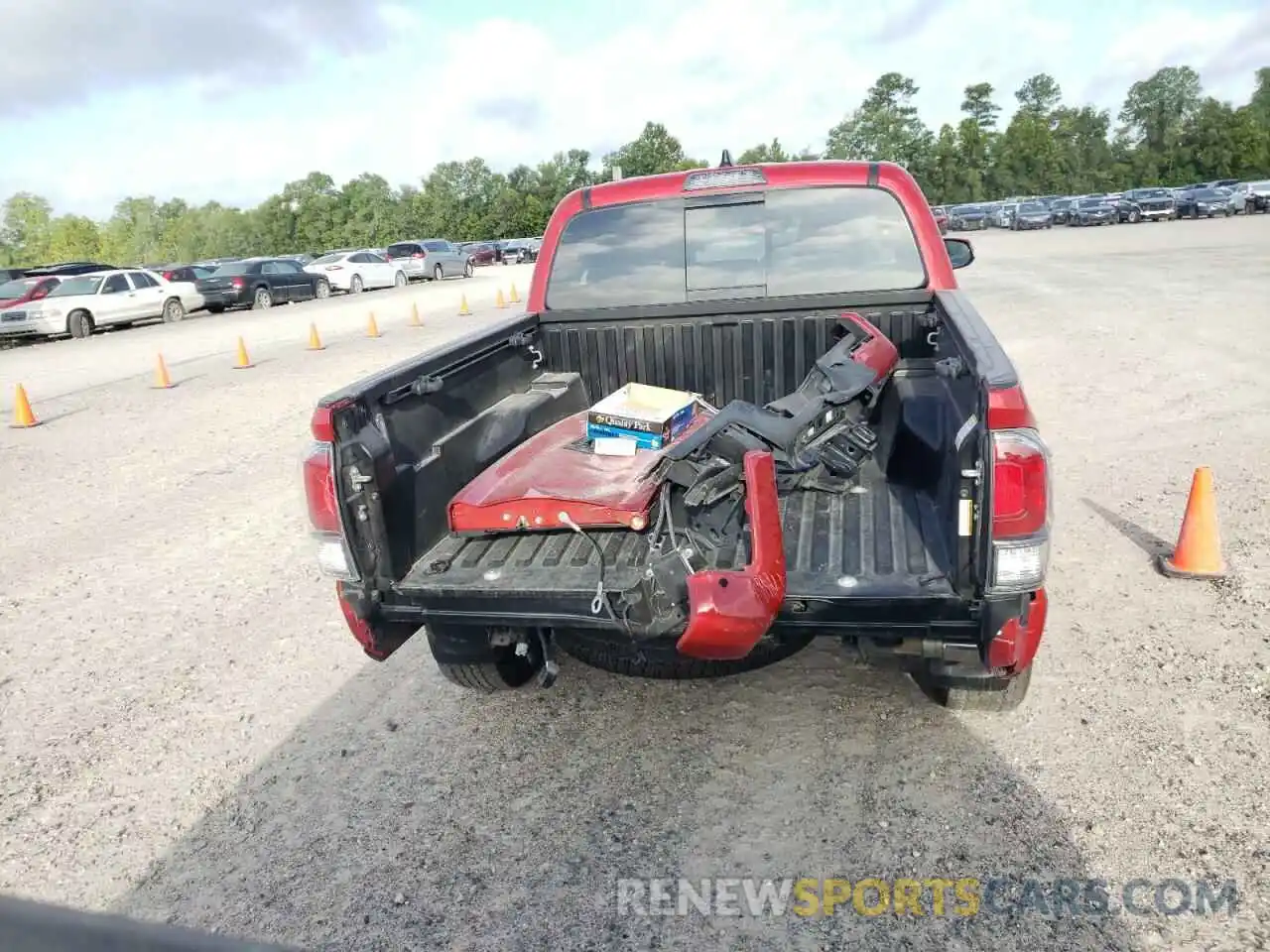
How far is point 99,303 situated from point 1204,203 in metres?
Answer: 47.8

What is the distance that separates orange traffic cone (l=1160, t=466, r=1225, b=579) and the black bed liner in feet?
6.74

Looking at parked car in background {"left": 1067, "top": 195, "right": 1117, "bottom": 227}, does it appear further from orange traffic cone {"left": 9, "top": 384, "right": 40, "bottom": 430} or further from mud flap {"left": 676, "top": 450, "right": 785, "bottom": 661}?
mud flap {"left": 676, "top": 450, "right": 785, "bottom": 661}

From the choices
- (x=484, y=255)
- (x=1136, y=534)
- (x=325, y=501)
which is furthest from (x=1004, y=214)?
(x=325, y=501)

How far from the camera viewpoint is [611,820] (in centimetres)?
307

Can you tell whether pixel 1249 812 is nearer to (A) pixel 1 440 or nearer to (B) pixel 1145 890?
(B) pixel 1145 890

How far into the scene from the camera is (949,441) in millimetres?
3195

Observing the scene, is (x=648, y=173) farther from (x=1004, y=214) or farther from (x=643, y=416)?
(x=643, y=416)

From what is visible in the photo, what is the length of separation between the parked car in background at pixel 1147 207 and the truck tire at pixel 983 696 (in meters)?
50.3

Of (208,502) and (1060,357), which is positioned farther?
(1060,357)

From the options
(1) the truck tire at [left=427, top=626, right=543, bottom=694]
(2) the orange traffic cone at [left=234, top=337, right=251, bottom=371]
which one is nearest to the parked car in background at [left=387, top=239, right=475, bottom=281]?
(2) the orange traffic cone at [left=234, top=337, right=251, bottom=371]

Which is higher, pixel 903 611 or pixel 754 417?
pixel 754 417

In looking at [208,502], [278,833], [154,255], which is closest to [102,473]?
[208,502]

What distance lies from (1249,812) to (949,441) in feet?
4.94

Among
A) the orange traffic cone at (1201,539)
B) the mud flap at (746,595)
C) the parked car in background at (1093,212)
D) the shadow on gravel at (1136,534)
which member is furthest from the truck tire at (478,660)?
the parked car in background at (1093,212)
